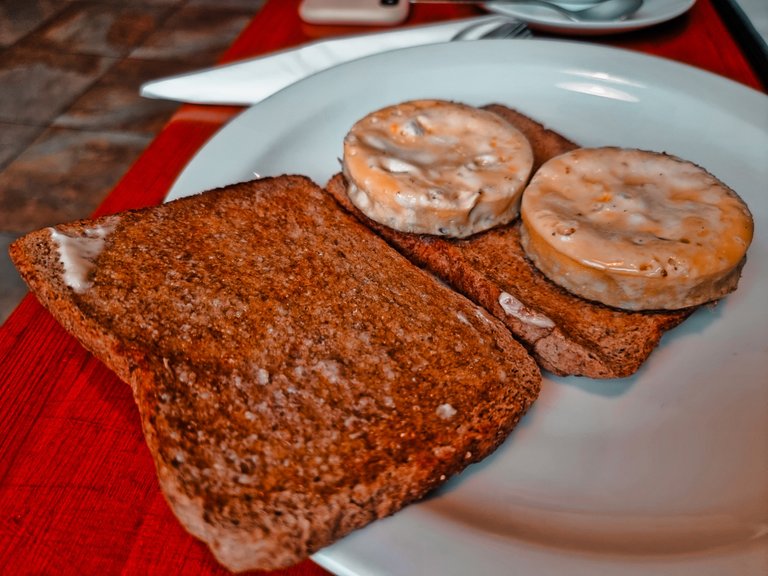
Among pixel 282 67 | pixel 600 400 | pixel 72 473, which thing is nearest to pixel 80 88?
pixel 282 67

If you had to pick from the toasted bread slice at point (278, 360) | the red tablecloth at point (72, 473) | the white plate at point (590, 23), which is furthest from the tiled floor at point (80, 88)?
the white plate at point (590, 23)

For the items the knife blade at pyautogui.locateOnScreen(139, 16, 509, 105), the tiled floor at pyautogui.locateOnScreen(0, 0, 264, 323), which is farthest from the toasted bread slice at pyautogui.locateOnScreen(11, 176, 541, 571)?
the tiled floor at pyautogui.locateOnScreen(0, 0, 264, 323)

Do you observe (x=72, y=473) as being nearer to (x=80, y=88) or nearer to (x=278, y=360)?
(x=278, y=360)

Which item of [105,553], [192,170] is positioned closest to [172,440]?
[105,553]

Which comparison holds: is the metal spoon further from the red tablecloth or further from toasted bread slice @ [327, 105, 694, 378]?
the red tablecloth

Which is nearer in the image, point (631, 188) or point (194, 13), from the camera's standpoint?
point (631, 188)

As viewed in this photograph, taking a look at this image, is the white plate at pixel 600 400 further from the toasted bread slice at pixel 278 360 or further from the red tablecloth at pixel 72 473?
the red tablecloth at pixel 72 473

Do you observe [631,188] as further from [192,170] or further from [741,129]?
[192,170]
